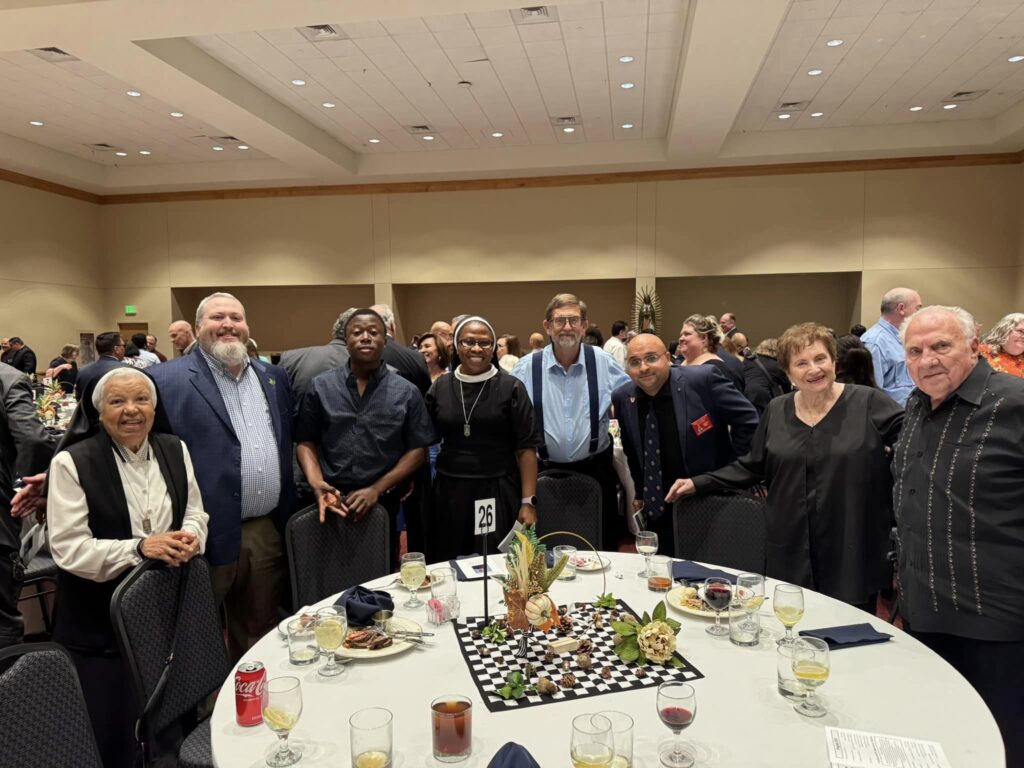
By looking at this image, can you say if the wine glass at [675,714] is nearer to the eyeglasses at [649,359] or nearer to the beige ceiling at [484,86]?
the eyeglasses at [649,359]

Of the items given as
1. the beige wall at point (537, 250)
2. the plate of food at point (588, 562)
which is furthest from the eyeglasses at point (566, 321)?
the beige wall at point (537, 250)

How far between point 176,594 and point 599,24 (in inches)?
231

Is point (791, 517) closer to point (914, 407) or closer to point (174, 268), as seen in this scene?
point (914, 407)

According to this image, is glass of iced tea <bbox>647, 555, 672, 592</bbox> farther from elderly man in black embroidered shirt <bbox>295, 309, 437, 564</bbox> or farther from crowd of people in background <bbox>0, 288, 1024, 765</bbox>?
elderly man in black embroidered shirt <bbox>295, 309, 437, 564</bbox>

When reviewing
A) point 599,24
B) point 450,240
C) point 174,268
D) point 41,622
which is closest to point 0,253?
point 174,268

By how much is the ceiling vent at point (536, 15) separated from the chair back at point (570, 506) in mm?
4180

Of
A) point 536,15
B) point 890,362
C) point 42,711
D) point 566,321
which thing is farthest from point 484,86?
point 42,711

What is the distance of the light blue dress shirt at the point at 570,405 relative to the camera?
388cm

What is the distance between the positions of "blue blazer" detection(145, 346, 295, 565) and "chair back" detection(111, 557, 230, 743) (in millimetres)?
648

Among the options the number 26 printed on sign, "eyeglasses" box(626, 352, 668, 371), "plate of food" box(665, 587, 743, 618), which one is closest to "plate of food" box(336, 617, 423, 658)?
the number 26 printed on sign

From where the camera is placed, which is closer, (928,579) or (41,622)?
(928,579)

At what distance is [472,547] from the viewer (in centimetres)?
353

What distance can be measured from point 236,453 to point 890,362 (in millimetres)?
5233

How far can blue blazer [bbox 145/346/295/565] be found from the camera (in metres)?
2.92
